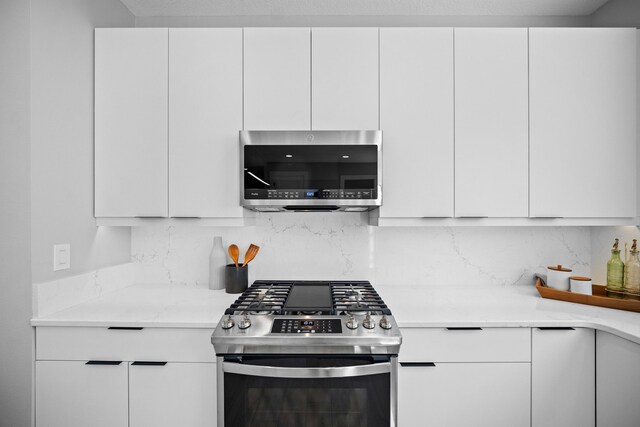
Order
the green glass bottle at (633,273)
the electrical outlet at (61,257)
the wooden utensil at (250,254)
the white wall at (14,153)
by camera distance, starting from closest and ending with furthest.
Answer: the white wall at (14,153) < the electrical outlet at (61,257) < the green glass bottle at (633,273) < the wooden utensil at (250,254)

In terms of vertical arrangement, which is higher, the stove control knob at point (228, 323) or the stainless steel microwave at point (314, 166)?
the stainless steel microwave at point (314, 166)

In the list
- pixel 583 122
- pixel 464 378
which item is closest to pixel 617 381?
pixel 464 378

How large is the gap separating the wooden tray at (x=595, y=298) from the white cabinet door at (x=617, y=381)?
0.32m

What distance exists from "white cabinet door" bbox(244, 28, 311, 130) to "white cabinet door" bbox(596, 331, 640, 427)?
1740mm

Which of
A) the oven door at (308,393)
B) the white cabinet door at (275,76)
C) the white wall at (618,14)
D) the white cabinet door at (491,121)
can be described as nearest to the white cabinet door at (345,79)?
the white cabinet door at (275,76)

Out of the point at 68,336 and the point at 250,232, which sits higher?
the point at 250,232

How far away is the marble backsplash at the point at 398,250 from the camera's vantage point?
232cm

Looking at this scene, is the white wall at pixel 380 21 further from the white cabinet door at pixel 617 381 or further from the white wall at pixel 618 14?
the white cabinet door at pixel 617 381

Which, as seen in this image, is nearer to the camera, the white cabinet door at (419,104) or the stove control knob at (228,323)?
the stove control knob at (228,323)

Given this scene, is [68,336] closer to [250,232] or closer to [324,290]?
[250,232]

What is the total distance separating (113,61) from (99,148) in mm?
488

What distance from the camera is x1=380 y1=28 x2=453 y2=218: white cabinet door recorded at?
1.96 metres

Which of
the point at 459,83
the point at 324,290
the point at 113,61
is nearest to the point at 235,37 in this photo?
the point at 113,61

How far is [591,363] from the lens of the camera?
5.31ft
